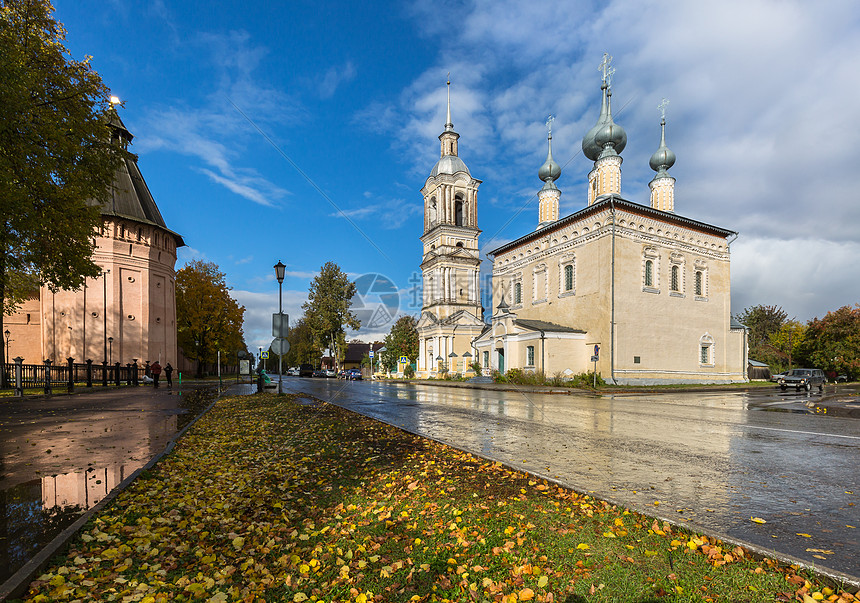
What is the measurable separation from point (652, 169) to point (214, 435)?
44723 mm

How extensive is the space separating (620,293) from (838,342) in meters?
30.8

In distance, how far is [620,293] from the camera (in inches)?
1312

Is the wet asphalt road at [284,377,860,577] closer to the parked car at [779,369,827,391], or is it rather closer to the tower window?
the parked car at [779,369,827,391]

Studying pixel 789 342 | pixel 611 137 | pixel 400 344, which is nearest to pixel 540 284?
pixel 611 137

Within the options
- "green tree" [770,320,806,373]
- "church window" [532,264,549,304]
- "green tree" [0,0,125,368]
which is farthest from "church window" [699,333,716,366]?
"green tree" [0,0,125,368]

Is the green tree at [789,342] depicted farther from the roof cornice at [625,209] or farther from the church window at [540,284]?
the church window at [540,284]

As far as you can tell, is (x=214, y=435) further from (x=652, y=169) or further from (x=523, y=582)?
(x=652, y=169)

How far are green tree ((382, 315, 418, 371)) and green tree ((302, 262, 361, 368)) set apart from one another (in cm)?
608

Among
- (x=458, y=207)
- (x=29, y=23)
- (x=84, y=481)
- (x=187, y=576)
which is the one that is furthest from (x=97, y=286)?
(x=187, y=576)

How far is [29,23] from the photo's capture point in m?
15.0

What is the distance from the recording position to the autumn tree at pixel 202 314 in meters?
51.0

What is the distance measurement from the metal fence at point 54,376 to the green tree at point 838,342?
208 feet

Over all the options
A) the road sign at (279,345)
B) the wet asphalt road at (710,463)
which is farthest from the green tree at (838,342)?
the road sign at (279,345)

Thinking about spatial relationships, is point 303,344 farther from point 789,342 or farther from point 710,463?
point 710,463
